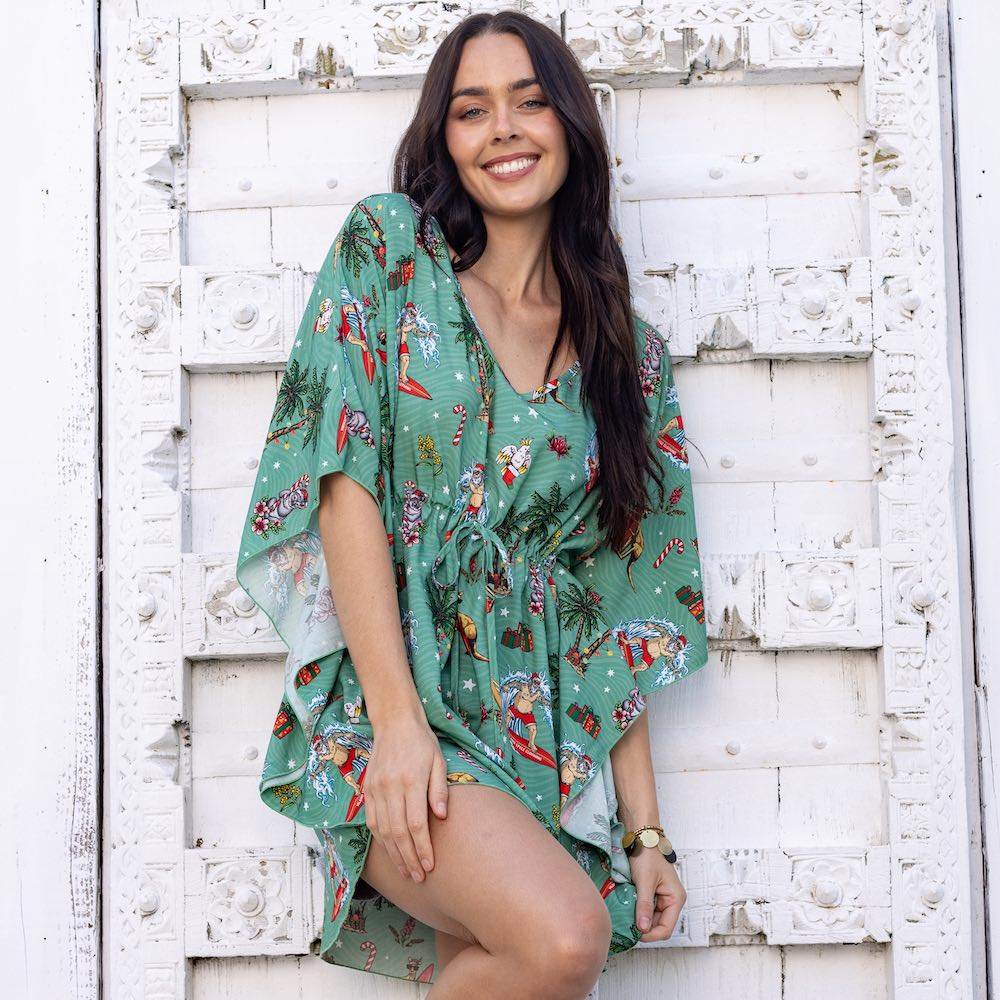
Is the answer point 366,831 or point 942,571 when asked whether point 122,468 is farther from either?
point 942,571

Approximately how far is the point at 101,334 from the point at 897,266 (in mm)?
1456

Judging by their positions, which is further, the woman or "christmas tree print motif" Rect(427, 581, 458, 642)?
"christmas tree print motif" Rect(427, 581, 458, 642)

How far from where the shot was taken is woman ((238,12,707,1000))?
1.72m

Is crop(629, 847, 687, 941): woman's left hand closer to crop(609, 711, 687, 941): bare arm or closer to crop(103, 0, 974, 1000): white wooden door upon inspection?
crop(609, 711, 687, 941): bare arm

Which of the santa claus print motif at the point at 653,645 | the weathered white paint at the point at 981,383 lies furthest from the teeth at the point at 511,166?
the weathered white paint at the point at 981,383

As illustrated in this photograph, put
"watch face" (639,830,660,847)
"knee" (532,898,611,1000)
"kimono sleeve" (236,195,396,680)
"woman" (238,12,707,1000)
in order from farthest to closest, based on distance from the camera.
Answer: "watch face" (639,830,660,847) → "kimono sleeve" (236,195,396,680) → "woman" (238,12,707,1000) → "knee" (532,898,611,1000)

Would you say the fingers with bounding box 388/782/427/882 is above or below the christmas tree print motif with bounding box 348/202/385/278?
below

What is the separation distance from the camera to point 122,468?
2270mm

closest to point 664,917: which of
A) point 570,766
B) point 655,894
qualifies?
point 655,894

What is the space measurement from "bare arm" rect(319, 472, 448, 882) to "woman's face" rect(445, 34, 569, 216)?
0.55 meters

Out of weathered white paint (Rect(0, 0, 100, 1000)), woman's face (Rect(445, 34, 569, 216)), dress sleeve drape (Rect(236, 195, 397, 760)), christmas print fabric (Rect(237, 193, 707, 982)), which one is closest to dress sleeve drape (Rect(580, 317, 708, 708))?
christmas print fabric (Rect(237, 193, 707, 982))

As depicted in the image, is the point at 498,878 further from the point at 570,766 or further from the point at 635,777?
the point at 635,777

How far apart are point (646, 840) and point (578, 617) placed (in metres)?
0.37

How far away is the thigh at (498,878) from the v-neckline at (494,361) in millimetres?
622
